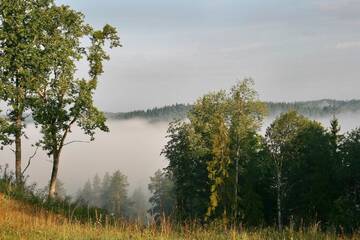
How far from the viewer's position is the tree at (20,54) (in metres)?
29.0

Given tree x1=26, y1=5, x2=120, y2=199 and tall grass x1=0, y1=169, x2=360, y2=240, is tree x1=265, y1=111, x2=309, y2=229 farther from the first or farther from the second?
tall grass x1=0, y1=169, x2=360, y2=240

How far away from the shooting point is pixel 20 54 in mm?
28891

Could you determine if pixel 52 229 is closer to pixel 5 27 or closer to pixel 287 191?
pixel 5 27

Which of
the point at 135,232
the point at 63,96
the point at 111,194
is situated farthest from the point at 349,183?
the point at 111,194

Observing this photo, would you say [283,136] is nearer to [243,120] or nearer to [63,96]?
[243,120]

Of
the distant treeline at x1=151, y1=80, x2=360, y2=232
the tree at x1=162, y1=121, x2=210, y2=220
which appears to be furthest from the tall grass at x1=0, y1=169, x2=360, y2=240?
the tree at x1=162, y1=121, x2=210, y2=220

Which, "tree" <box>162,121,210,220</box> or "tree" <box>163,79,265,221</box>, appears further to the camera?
"tree" <box>162,121,210,220</box>

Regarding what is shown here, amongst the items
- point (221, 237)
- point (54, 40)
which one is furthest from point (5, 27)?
point (221, 237)

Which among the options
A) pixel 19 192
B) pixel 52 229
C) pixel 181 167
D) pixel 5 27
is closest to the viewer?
pixel 52 229

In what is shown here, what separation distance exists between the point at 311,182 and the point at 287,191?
4.48 meters

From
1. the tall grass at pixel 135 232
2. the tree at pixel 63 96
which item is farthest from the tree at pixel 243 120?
the tall grass at pixel 135 232

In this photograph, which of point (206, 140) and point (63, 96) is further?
point (206, 140)

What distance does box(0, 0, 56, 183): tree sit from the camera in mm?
28969

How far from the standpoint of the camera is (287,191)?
60.1 m
